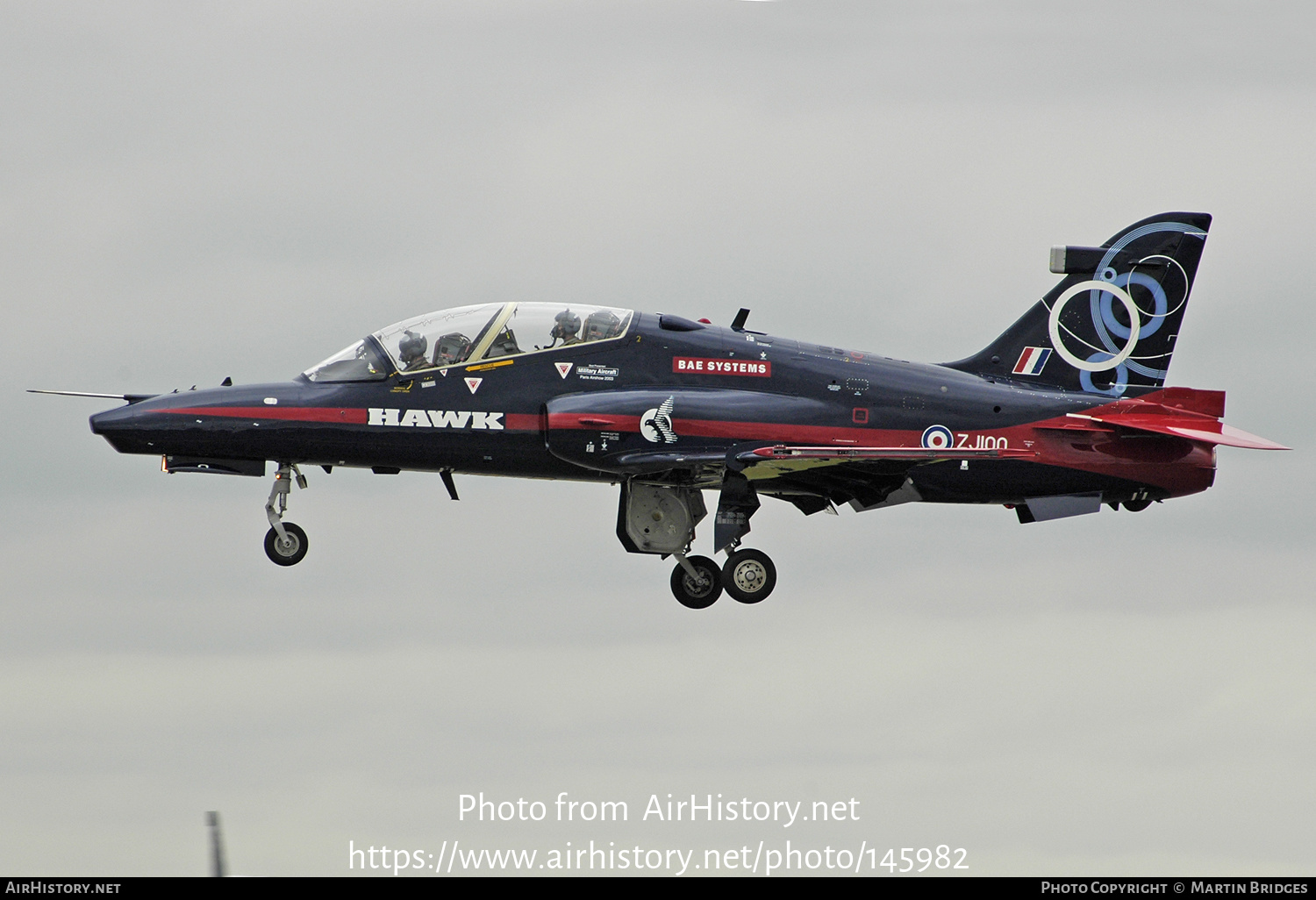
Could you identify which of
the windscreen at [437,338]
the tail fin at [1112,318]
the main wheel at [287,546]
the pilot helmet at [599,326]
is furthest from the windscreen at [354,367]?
the tail fin at [1112,318]

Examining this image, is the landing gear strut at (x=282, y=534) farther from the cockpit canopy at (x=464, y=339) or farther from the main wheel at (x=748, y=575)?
the main wheel at (x=748, y=575)

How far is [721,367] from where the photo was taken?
117 feet

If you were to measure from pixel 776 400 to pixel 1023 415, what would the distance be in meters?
4.45

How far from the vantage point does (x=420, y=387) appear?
34.9 metres

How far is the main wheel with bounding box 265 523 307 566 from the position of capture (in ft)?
117

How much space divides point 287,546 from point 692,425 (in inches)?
284

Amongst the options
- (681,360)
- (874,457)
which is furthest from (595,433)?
(874,457)

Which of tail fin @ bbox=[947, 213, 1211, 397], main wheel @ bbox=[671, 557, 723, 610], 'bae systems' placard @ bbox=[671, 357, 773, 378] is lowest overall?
main wheel @ bbox=[671, 557, 723, 610]

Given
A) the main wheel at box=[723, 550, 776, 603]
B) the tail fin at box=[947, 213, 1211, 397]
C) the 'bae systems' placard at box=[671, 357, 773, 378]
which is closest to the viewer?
the 'bae systems' placard at box=[671, 357, 773, 378]

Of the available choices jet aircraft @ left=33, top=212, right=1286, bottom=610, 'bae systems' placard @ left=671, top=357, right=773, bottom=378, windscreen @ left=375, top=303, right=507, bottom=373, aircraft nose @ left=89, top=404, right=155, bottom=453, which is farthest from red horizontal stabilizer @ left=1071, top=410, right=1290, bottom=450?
aircraft nose @ left=89, top=404, right=155, bottom=453

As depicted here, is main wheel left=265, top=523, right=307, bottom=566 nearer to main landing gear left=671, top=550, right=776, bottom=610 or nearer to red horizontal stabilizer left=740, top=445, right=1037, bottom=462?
main landing gear left=671, top=550, right=776, bottom=610

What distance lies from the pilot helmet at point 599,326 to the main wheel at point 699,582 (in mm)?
4486

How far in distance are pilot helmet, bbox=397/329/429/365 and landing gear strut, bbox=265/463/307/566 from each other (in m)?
2.72

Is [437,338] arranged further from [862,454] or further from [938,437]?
[938,437]
